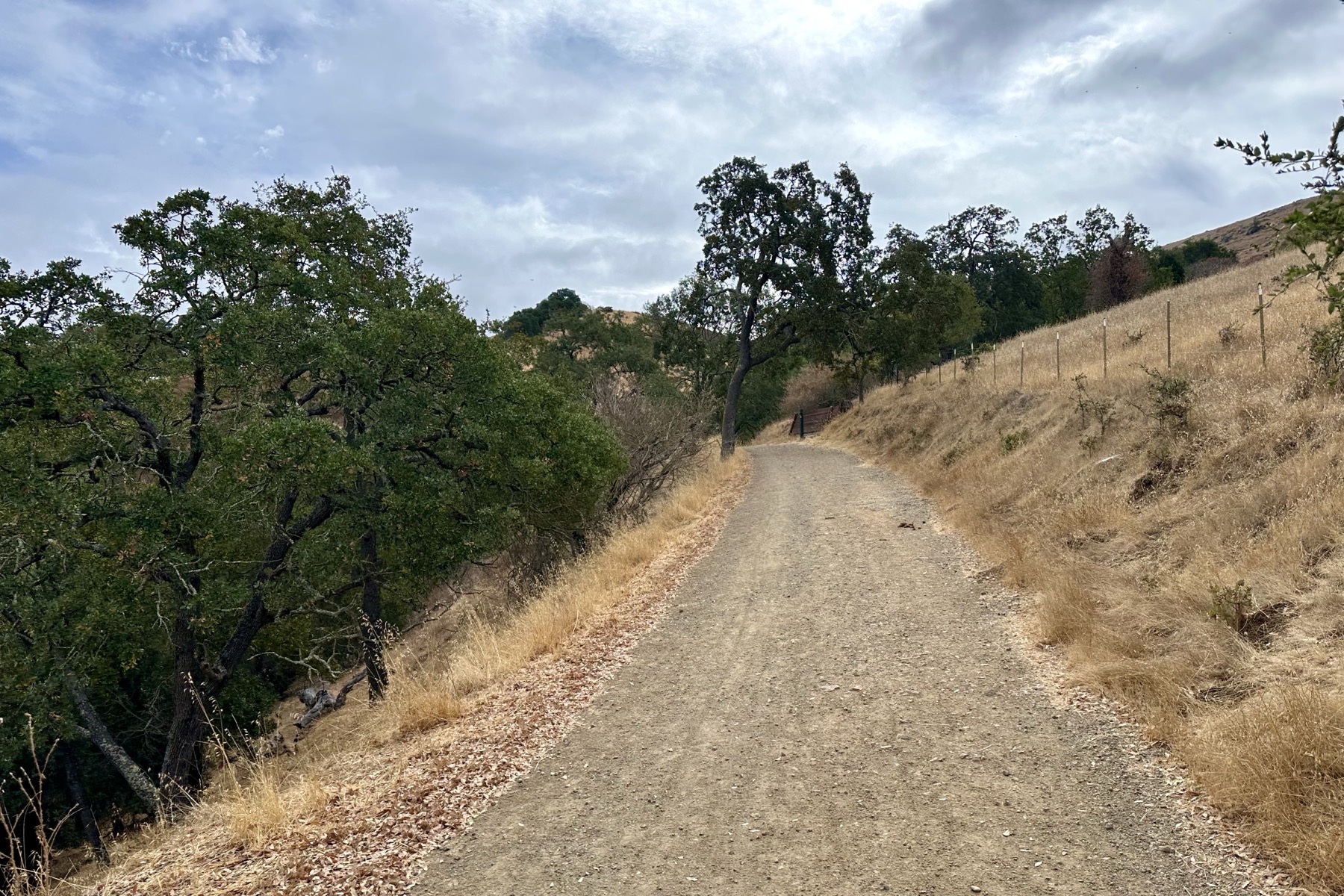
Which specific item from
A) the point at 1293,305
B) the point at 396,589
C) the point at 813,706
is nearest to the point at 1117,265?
the point at 1293,305

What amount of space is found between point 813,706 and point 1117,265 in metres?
51.3

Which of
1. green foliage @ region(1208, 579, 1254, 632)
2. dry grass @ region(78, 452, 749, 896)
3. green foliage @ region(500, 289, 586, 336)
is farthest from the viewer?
green foliage @ region(500, 289, 586, 336)

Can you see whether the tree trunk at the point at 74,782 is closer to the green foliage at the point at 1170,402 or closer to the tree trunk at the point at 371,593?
the tree trunk at the point at 371,593

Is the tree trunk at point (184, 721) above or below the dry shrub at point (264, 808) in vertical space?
below

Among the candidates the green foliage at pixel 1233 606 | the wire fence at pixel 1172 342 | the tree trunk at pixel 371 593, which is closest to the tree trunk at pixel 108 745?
the tree trunk at pixel 371 593

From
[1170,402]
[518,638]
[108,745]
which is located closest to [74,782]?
[108,745]

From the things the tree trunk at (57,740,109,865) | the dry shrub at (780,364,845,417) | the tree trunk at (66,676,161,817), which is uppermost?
the dry shrub at (780,364,845,417)

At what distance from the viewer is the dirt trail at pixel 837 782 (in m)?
3.48

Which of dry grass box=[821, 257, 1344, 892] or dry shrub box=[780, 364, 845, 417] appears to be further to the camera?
dry shrub box=[780, 364, 845, 417]

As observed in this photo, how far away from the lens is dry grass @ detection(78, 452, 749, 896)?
386 centimetres

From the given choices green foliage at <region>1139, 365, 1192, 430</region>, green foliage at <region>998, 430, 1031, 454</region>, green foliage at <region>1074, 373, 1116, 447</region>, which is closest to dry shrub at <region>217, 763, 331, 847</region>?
green foliage at <region>1139, 365, 1192, 430</region>

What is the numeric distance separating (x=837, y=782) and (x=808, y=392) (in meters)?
57.1

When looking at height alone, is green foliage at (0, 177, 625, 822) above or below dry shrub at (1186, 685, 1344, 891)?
above

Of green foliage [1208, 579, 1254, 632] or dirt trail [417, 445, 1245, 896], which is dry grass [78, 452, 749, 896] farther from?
green foliage [1208, 579, 1254, 632]
